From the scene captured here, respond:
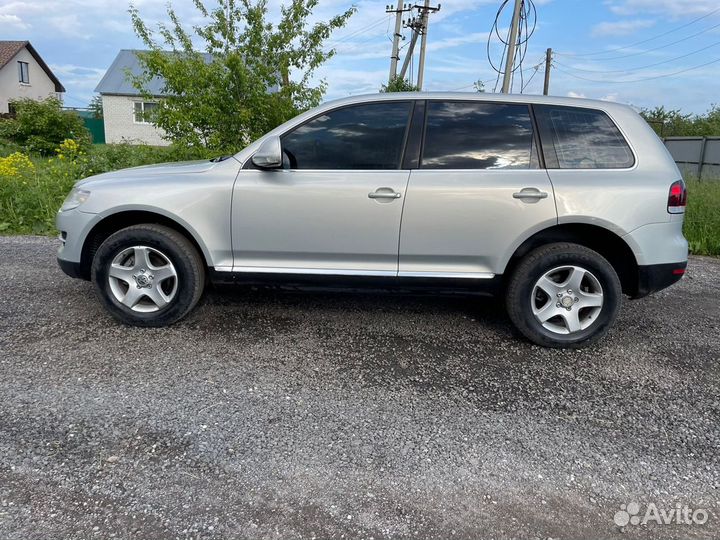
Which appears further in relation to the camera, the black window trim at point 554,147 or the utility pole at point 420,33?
the utility pole at point 420,33

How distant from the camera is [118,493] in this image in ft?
7.56

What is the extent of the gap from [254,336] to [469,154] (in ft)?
6.81

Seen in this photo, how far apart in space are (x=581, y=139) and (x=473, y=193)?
907 mm

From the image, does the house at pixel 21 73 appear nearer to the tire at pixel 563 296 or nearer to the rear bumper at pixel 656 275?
the tire at pixel 563 296

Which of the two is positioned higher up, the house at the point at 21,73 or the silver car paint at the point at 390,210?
the house at the point at 21,73

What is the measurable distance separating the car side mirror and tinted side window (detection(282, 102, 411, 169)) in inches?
6.0

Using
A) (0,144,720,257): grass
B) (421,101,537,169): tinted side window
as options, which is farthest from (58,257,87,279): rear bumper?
(0,144,720,257): grass

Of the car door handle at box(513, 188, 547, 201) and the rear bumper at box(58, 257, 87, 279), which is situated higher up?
the car door handle at box(513, 188, 547, 201)

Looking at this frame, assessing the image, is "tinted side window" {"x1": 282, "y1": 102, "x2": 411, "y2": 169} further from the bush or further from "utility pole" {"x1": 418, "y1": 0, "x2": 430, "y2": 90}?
"utility pole" {"x1": 418, "y1": 0, "x2": 430, "y2": 90}

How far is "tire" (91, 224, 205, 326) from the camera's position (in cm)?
398

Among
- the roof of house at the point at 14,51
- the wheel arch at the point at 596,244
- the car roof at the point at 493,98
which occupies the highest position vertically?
the roof of house at the point at 14,51

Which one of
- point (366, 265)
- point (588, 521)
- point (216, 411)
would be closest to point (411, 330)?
point (366, 265)

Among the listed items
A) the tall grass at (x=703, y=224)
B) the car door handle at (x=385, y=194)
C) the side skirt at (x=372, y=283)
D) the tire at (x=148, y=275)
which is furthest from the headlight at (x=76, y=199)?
the tall grass at (x=703, y=224)

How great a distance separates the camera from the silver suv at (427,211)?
12.4 feet
